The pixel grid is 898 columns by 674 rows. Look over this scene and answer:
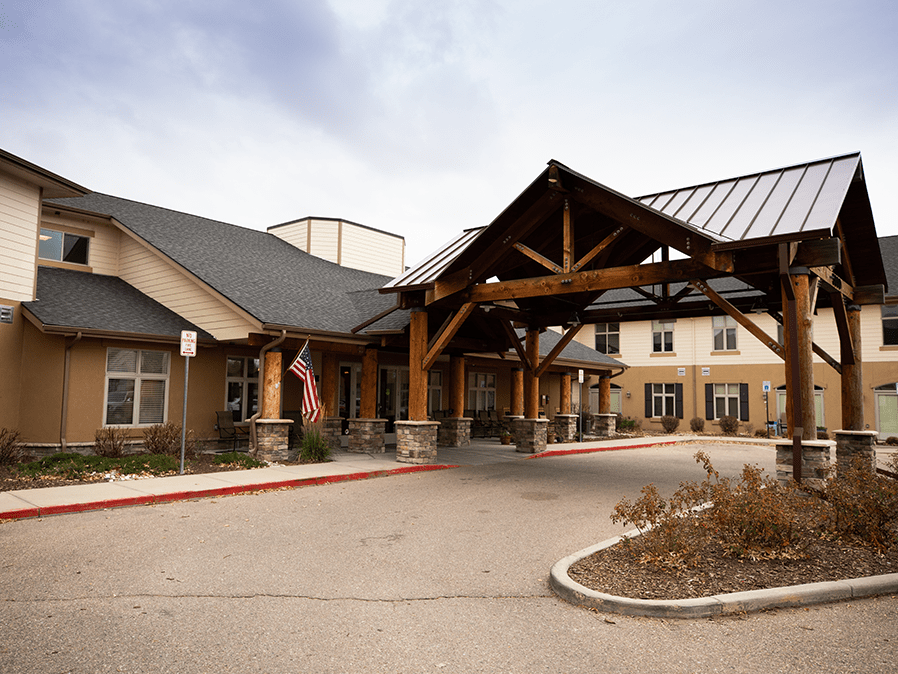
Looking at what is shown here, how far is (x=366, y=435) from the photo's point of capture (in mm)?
17062

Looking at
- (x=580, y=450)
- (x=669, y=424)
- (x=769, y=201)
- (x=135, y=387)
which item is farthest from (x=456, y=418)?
(x=669, y=424)

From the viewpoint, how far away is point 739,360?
1225 inches

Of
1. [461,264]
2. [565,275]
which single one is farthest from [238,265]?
[565,275]

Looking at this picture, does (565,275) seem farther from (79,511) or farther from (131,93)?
(131,93)

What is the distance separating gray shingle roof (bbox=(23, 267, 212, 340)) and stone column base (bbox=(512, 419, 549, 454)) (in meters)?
9.22

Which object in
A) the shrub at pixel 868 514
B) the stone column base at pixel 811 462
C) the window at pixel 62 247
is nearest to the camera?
the shrub at pixel 868 514

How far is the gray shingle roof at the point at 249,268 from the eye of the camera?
16.2m

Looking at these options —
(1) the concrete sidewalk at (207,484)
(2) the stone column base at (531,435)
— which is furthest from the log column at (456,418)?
(1) the concrete sidewalk at (207,484)

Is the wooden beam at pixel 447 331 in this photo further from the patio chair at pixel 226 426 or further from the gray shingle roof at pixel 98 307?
the gray shingle roof at pixel 98 307

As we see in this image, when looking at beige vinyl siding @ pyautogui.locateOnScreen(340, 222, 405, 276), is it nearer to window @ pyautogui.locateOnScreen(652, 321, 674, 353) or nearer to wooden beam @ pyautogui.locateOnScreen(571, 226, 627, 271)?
window @ pyautogui.locateOnScreen(652, 321, 674, 353)

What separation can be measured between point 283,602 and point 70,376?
1159cm

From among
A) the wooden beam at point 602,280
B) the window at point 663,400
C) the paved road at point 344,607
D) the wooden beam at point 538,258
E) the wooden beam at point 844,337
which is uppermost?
the wooden beam at point 538,258

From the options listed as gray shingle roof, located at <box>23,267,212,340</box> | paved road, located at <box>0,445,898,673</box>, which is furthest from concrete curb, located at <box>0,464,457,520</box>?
gray shingle roof, located at <box>23,267,212,340</box>

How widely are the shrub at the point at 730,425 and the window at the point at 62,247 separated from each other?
27.4 metres
